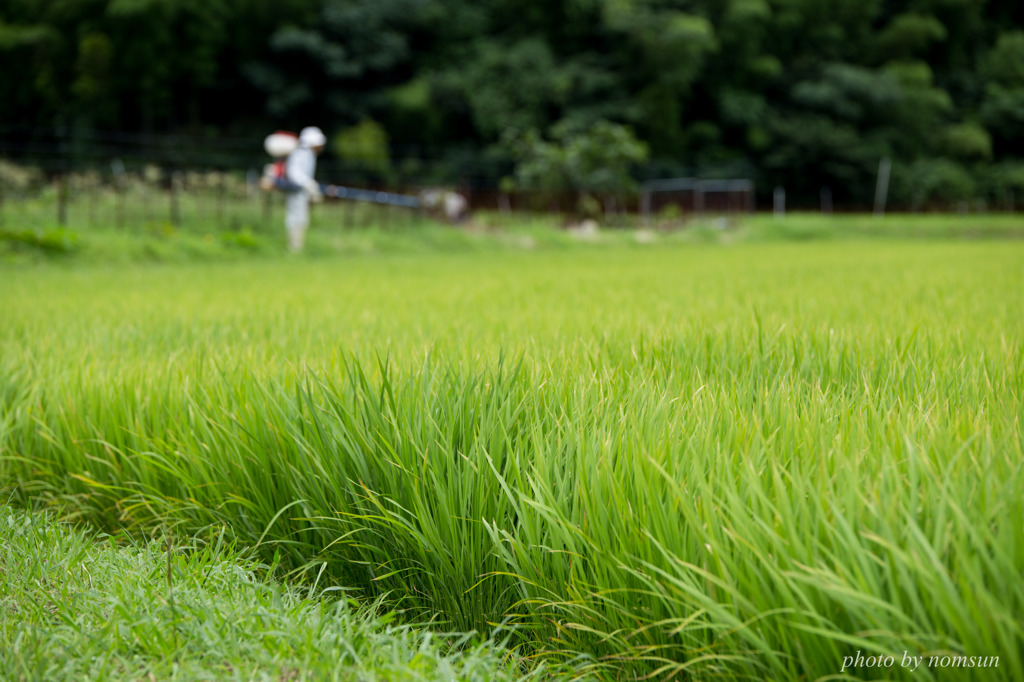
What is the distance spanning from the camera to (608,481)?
3.81ft

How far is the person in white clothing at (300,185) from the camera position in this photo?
10.3m

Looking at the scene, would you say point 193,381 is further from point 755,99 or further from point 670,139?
point 755,99

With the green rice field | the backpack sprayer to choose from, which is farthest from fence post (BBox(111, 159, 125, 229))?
the green rice field

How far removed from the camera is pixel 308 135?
11.1 metres

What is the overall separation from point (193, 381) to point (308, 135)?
9.83 metres

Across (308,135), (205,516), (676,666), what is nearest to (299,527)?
(205,516)

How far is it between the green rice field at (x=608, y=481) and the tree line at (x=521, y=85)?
32.1m

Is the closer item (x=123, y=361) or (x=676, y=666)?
(x=676, y=666)

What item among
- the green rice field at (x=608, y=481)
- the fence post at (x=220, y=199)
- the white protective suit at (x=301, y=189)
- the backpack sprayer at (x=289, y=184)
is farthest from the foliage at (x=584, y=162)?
the green rice field at (x=608, y=481)

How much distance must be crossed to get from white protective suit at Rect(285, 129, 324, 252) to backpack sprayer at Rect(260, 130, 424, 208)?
0.28ft

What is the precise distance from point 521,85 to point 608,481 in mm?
37393

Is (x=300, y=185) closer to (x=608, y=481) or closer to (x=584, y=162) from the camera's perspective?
(x=608, y=481)

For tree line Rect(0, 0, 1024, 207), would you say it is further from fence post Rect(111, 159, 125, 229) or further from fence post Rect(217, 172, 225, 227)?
fence post Rect(111, 159, 125, 229)

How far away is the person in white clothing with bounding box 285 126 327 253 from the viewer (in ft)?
33.7
